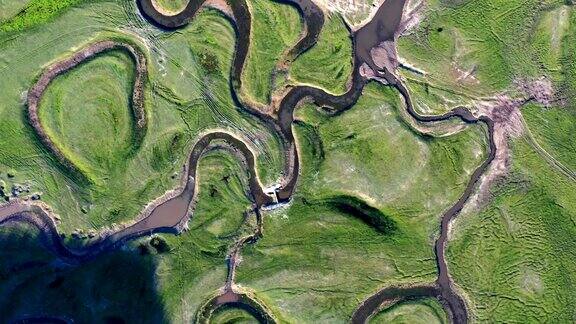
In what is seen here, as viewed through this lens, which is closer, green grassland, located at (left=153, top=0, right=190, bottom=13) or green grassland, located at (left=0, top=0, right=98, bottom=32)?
green grassland, located at (left=0, top=0, right=98, bottom=32)

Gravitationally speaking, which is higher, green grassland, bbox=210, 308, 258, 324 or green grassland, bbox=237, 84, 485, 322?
green grassland, bbox=237, 84, 485, 322

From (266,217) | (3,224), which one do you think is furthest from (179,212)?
(3,224)

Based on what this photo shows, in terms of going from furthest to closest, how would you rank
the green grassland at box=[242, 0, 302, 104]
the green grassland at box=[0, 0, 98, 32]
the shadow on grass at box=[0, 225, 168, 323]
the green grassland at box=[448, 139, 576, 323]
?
the green grassland at box=[242, 0, 302, 104] < the green grassland at box=[0, 0, 98, 32] < the green grassland at box=[448, 139, 576, 323] < the shadow on grass at box=[0, 225, 168, 323]

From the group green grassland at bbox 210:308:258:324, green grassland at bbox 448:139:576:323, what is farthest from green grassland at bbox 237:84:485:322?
green grassland at bbox 448:139:576:323

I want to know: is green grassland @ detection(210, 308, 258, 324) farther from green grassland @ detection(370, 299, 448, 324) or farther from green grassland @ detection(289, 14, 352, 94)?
green grassland @ detection(289, 14, 352, 94)

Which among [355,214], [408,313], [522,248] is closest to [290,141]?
[355,214]

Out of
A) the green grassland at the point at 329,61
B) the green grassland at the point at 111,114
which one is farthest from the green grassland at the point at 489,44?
the green grassland at the point at 111,114

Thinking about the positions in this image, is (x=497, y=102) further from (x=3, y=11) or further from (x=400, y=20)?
(x=3, y=11)
